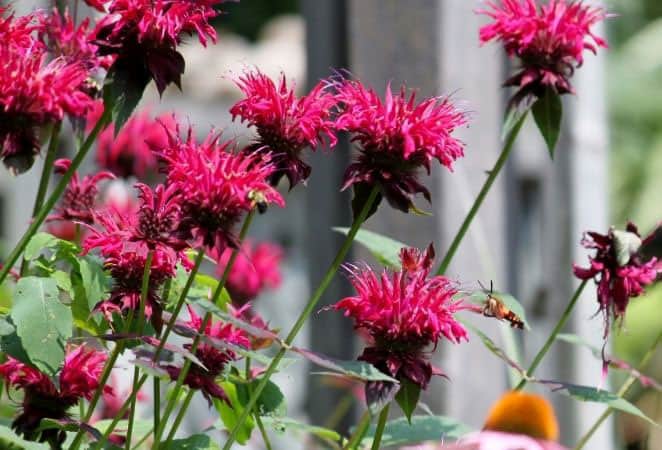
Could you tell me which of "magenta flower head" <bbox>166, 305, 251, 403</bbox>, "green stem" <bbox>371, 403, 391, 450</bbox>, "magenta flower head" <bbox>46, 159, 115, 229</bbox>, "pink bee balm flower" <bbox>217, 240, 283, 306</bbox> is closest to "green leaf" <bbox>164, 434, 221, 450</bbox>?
"magenta flower head" <bbox>166, 305, 251, 403</bbox>

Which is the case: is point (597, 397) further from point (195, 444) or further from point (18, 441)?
point (18, 441)

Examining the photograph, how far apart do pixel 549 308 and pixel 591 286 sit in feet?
0.46

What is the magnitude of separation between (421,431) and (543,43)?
42cm

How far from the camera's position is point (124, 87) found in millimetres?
1073

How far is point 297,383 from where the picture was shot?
601 centimetres

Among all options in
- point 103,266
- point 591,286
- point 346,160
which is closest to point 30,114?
point 103,266

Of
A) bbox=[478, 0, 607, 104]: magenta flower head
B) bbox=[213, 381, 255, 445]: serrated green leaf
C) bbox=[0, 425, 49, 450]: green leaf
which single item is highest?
bbox=[478, 0, 607, 104]: magenta flower head

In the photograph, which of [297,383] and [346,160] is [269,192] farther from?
[297,383]

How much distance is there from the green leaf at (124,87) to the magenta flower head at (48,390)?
0.84 ft

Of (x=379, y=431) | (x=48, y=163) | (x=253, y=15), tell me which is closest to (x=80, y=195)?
(x=48, y=163)

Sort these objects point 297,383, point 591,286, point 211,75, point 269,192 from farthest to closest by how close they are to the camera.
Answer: point 211,75
point 297,383
point 591,286
point 269,192

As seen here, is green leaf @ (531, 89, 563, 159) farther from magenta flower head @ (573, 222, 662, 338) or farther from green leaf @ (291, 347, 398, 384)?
green leaf @ (291, 347, 398, 384)

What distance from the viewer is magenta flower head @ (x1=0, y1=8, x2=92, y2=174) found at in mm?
1082

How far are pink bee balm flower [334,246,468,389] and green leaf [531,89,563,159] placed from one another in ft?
0.67
